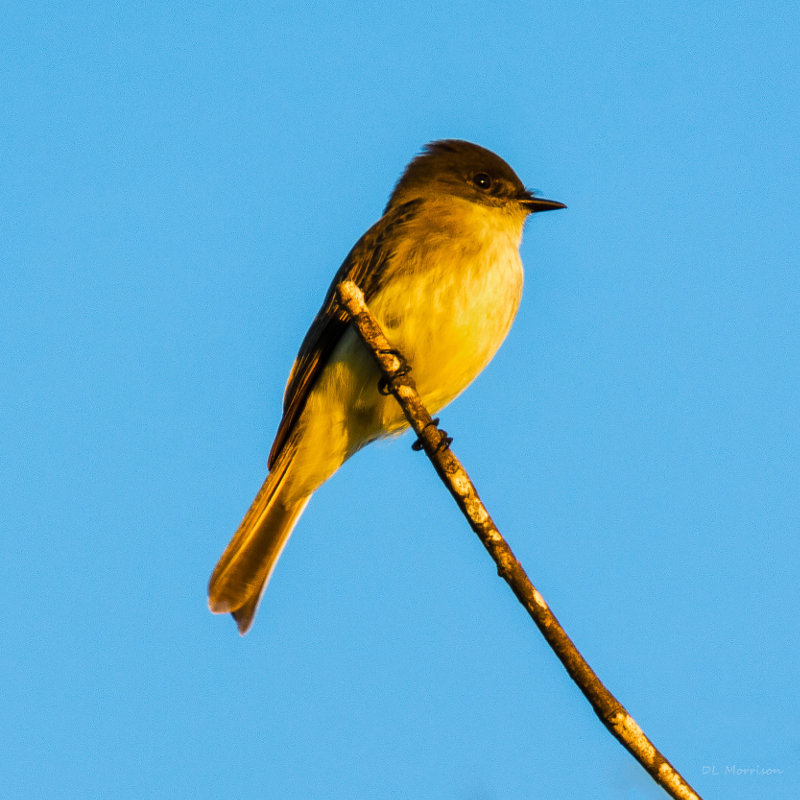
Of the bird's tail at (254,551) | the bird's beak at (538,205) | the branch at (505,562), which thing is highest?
the bird's beak at (538,205)

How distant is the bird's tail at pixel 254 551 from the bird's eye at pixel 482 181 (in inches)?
83.7

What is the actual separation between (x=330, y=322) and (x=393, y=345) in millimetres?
441

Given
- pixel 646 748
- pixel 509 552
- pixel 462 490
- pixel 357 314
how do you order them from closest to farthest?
pixel 646 748 → pixel 509 552 → pixel 462 490 → pixel 357 314

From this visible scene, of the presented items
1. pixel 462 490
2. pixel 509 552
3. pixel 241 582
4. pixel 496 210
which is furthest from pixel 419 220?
pixel 509 552

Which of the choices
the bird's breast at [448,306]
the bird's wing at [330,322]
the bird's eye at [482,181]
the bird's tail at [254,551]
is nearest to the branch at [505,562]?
the bird's breast at [448,306]

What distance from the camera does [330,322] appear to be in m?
6.01

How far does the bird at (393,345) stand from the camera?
5.79 m

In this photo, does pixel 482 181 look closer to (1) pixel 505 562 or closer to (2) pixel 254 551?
(2) pixel 254 551

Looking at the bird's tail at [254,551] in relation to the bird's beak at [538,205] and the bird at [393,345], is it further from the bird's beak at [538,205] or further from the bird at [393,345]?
the bird's beak at [538,205]

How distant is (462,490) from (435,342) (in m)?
2.06

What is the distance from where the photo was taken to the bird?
5.79 m

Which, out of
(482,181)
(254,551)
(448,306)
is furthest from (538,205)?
(254,551)

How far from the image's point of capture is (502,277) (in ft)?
19.6

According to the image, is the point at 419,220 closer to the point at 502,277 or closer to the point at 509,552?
the point at 502,277
